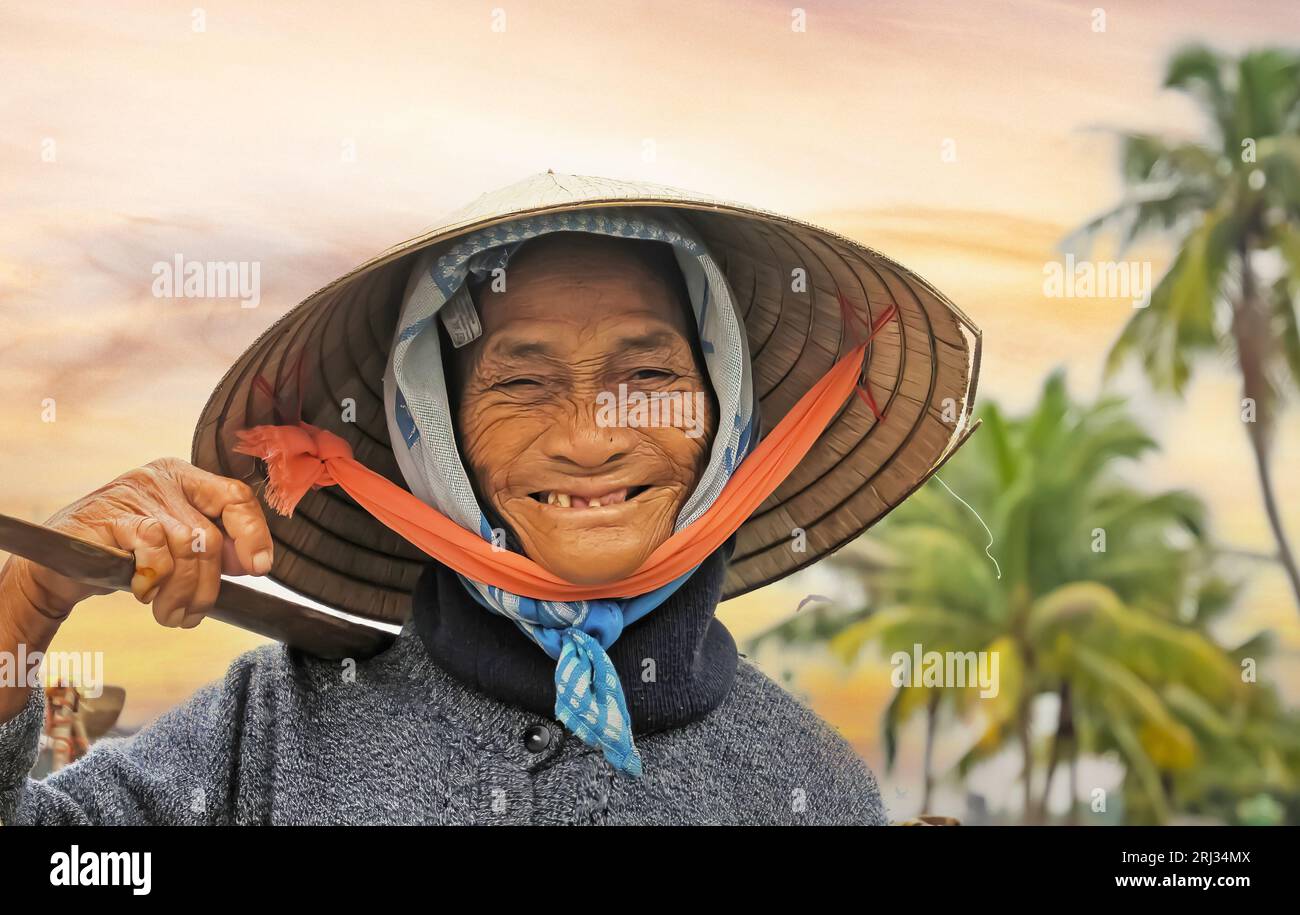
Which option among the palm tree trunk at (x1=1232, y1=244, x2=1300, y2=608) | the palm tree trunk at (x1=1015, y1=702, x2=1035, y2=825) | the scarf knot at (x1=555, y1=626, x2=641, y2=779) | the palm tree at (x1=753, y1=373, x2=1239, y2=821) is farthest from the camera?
the palm tree at (x1=753, y1=373, x2=1239, y2=821)

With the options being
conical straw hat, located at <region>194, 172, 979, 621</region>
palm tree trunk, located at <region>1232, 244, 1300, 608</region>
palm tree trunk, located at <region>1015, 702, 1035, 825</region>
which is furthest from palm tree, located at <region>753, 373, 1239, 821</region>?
conical straw hat, located at <region>194, 172, 979, 621</region>

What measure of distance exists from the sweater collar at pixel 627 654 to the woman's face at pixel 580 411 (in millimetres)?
135

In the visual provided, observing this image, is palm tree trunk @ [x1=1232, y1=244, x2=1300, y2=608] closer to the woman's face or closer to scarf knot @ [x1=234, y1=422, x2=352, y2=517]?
the woman's face

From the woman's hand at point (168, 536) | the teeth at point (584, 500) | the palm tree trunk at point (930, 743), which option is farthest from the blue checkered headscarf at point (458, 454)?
the palm tree trunk at point (930, 743)

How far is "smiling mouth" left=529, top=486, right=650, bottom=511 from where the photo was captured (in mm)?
1927

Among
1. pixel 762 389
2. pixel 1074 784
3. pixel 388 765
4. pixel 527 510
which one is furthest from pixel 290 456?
pixel 1074 784

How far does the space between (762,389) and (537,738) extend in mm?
775

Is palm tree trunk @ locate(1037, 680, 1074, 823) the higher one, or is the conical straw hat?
the conical straw hat

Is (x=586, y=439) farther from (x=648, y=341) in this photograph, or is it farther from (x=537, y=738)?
(x=537, y=738)

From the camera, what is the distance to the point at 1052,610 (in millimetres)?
15750

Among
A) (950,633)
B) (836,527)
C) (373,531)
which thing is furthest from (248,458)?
(950,633)

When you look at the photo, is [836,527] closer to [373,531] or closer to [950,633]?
[373,531]

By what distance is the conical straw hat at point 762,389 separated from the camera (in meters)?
1.99

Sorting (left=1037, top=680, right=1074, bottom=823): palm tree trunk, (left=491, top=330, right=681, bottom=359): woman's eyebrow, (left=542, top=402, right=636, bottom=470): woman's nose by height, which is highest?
(left=491, top=330, right=681, bottom=359): woman's eyebrow
